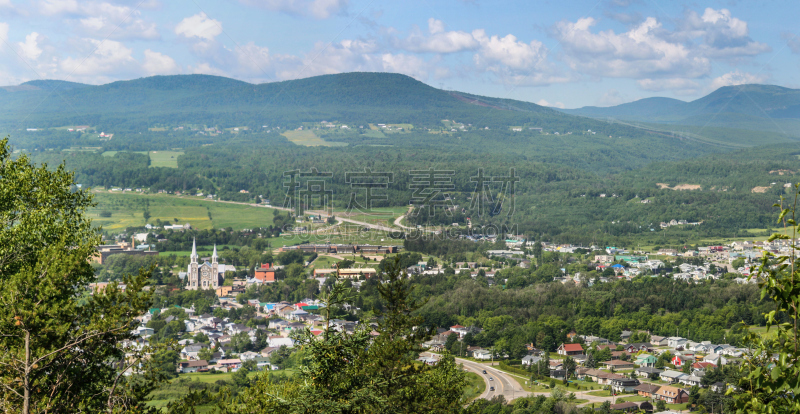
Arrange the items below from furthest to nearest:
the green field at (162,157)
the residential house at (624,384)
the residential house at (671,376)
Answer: the green field at (162,157) → the residential house at (671,376) → the residential house at (624,384)

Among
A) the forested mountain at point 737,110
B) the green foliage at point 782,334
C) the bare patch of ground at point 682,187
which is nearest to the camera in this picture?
the green foliage at point 782,334

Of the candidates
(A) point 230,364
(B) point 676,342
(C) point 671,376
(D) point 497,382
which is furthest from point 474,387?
(B) point 676,342

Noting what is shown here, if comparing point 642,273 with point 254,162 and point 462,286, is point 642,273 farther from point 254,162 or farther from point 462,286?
point 254,162

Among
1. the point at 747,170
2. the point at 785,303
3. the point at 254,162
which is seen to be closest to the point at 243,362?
the point at 785,303

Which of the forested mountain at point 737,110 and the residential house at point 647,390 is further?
the forested mountain at point 737,110

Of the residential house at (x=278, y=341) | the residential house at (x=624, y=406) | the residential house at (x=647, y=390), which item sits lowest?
Answer: the residential house at (x=278, y=341)

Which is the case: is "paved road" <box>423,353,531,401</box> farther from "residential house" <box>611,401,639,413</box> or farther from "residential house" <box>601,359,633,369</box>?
"residential house" <box>601,359,633,369</box>

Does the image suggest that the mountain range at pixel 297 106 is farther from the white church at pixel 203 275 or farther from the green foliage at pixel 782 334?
the green foliage at pixel 782 334

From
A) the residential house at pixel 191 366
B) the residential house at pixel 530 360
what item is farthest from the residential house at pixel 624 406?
the residential house at pixel 191 366
